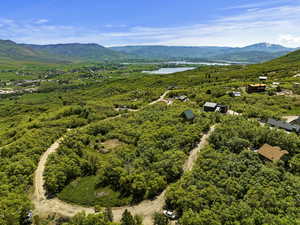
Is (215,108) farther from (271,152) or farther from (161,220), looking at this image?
(161,220)

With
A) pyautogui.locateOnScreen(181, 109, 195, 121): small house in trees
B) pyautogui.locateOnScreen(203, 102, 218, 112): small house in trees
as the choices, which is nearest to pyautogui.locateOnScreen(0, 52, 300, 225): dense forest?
pyautogui.locateOnScreen(181, 109, 195, 121): small house in trees

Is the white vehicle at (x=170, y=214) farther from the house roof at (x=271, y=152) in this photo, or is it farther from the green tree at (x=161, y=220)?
the house roof at (x=271, y=152)

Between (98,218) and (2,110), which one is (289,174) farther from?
(2,110)

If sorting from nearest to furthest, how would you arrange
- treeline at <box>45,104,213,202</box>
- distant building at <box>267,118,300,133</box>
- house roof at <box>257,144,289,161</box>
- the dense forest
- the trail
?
the dense forest
the trail
house roof at <box>257,144,289,161</box>
treeline at <box>45,104,213,202</box>
distant building at <box>267,118,300,133</box>

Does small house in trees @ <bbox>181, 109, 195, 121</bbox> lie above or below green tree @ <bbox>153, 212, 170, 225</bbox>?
above

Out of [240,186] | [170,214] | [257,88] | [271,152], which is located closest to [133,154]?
[170,214]

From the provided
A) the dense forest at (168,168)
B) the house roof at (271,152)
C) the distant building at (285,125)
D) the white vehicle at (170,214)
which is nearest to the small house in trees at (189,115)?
the dense forest at (168,168)

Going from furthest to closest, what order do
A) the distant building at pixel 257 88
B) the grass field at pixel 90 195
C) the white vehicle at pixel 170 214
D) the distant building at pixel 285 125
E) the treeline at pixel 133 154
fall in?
the distant building at pixel 257 88
the distant building at pixel 285 125
the treeline at pixel 133 154
the grass field at pixel 90 195
the white vehicle at pixel 170 214

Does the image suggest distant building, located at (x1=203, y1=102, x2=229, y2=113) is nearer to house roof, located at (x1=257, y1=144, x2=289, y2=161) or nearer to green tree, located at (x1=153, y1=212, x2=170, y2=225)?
house roof, located at (x1=257, y1=144, x2=289, y2=161)

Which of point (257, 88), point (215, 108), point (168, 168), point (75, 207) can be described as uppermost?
point (257, 88)
